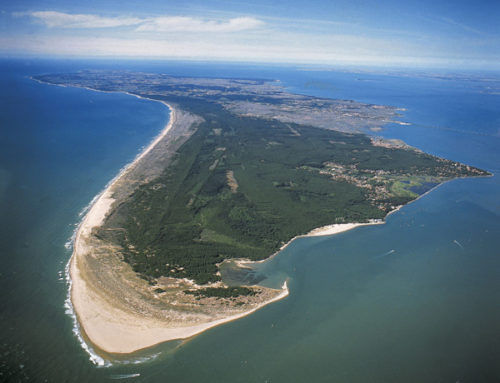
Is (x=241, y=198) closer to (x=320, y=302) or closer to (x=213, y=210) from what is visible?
(x=213, y=210)

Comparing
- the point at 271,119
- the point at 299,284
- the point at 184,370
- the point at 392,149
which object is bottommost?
the point at 184,370

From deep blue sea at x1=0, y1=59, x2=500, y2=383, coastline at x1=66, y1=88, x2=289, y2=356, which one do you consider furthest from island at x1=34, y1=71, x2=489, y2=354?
deep blue sea at x1=0, y1=59, x2=500, y2=383

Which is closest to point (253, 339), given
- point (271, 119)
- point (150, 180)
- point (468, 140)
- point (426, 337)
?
point (426, 337)

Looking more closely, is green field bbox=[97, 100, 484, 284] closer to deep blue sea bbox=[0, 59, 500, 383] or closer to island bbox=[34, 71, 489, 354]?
island bbox=[34, 71, 489, 354]

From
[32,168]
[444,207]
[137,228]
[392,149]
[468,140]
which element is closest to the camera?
[137,228]

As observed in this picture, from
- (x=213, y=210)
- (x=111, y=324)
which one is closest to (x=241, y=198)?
(x=213, y=210)

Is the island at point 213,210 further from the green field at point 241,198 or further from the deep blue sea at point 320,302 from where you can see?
the deep blue sea at point 320,302

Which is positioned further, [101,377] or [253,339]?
[253,339]

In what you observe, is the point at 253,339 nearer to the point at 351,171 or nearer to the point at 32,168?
the point at 351,171
